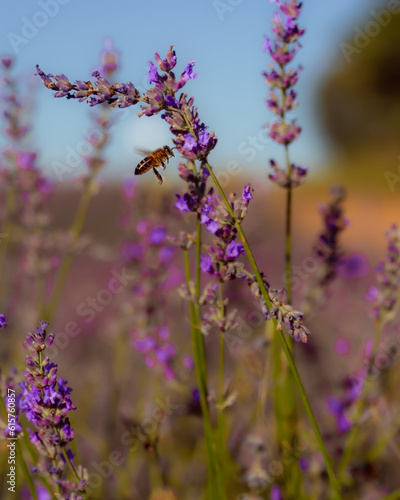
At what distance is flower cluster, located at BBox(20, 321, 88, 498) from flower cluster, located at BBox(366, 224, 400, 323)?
639 millimetres

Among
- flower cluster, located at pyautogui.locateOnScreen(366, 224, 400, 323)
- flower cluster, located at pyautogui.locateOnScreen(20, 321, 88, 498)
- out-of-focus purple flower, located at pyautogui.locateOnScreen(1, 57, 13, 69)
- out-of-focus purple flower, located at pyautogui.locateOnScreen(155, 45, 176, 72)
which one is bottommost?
flower cluster, located at pyautogui.locateOnScreen(20, 321, 88, 498)

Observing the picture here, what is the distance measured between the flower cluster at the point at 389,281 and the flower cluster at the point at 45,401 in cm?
64

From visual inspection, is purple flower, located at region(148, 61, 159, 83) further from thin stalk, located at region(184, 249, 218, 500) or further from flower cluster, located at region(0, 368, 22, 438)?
flower cluster, located at region(0, 368, 22, 438)

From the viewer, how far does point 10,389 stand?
0.82m

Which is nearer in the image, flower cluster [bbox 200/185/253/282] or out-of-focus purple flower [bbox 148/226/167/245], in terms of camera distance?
flower cluster [bbox 200/185/253/282]

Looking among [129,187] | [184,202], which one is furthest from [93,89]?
[129,187]

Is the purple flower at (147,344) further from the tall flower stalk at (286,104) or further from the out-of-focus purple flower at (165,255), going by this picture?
the tall flower stalk at (286,104)

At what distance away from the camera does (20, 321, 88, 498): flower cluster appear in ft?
2.21

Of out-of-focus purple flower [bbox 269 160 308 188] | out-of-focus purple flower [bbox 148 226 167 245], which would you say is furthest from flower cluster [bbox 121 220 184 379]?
out-of-focus purple flower [bbox 269 160 308 188]

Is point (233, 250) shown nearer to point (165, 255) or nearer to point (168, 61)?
point (168, 61)

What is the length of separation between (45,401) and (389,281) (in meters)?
0.69

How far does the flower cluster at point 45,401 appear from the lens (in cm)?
67

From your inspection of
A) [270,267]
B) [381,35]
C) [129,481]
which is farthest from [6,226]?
[381,35]

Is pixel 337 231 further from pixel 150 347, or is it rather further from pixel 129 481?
pixel 129 481
